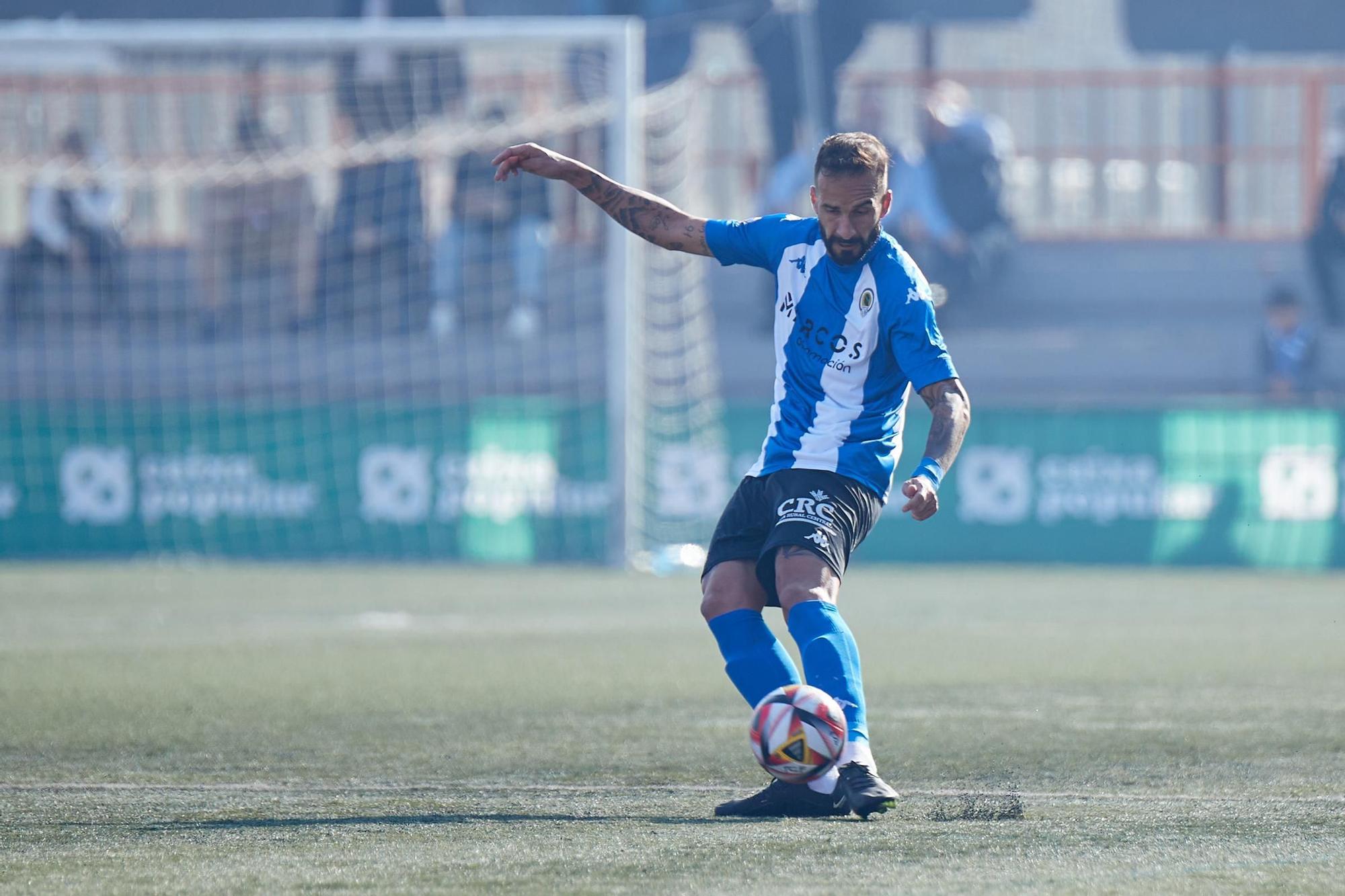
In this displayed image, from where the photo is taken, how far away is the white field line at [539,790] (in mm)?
4773

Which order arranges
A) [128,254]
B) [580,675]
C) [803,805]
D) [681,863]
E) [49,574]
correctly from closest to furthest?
[681,863] < [803,805] < [580,675] < [49,574] < [128,254]

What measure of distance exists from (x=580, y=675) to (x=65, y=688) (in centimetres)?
197

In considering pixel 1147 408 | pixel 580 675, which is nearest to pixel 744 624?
pixel 580 675

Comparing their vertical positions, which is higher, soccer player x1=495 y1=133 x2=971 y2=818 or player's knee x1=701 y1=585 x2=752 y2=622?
soccer player x1=495 y1=133 x2=971 y2=818

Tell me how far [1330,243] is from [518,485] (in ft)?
29.0

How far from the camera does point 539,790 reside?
16.3ft

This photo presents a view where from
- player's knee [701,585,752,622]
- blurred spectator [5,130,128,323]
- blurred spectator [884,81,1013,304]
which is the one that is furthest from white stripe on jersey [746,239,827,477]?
blurred spectator [5,130,128,323]

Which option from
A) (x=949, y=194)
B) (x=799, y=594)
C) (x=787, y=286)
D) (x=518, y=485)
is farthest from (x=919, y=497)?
(x=949, y=194)

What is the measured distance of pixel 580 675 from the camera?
791 centimetres

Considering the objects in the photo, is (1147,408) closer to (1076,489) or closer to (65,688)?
(1076,489)

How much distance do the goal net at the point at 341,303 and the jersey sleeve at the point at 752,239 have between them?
9190 millimetres

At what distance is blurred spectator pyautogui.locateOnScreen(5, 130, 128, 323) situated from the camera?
57.9ft

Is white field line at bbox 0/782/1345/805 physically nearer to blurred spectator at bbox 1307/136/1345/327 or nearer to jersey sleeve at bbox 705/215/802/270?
jersey sleeve at bbox 705/215/802/270

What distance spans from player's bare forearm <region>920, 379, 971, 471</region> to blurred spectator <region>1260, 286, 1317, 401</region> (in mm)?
14210
